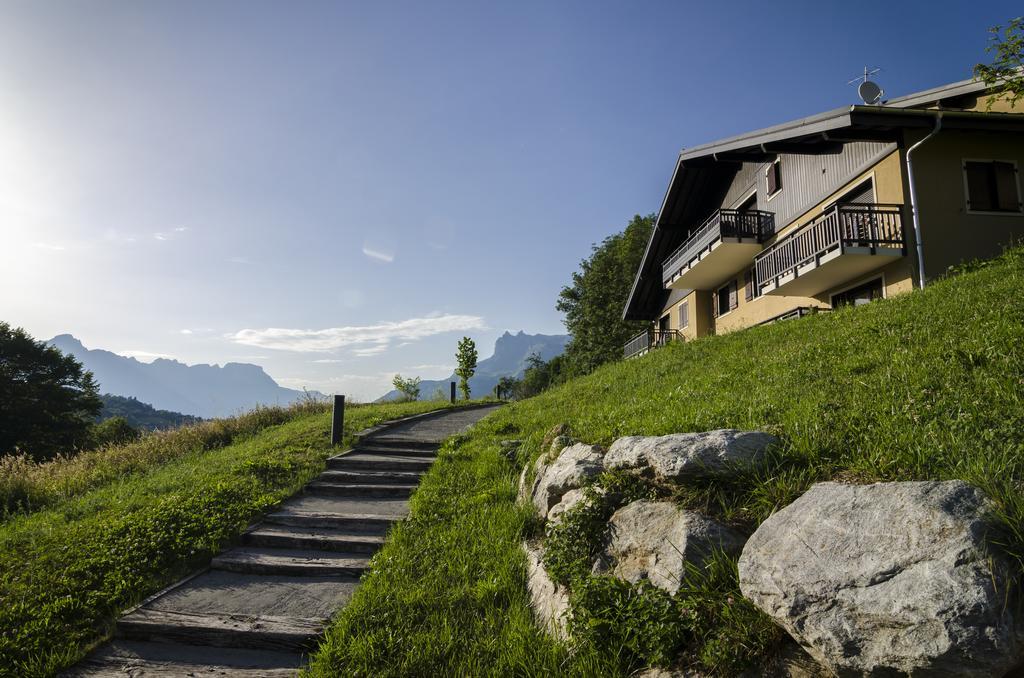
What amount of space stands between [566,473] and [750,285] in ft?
61.1

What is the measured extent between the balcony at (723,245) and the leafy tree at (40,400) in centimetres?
3494

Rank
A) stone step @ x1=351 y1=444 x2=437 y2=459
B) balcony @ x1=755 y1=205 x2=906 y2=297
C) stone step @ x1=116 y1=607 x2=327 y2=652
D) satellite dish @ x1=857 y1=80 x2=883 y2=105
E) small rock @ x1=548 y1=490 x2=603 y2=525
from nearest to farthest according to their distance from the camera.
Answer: stone step @ x1=116 y1=607 x2=327 y2=652 < small rock @ x1=548 y1=490 x2=603 y2=525 < stone step @ x1=351 y1=444 x2=437 y2=459 < balcony @ x1=755 y1=205 x2=906 y2=297 < satellite dish @ x1=857 y1=80 x2=883 y2=105

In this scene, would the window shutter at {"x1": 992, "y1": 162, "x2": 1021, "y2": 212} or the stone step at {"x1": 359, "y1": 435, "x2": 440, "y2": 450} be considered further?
the window shutter at {"x1": 992, "y1": 162, "x2": 1021, "y2": 212}

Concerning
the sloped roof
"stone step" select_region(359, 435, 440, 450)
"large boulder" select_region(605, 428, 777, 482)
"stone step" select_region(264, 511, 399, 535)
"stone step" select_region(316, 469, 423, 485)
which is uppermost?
the sloped roof

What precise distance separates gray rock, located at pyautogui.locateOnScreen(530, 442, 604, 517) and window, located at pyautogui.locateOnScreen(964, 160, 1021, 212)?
14688 mm

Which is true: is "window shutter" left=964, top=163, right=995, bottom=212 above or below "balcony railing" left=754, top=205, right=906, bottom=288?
above

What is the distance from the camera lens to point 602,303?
42.8m

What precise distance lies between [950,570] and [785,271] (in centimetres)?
1540

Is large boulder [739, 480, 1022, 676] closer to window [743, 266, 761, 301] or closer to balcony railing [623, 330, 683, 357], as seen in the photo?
window [743, 266, 761, 301]

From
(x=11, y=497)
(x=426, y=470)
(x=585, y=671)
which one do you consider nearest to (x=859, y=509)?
(x=585, y=671)

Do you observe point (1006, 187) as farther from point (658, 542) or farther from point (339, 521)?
point (339, 521)

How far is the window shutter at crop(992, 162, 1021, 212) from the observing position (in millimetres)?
13945

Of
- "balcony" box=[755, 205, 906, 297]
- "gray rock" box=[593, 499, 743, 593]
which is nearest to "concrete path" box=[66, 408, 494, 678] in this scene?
"gray rock" box=[593, 499, 743, 593]

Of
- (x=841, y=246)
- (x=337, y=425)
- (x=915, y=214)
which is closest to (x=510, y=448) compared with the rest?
(x=337, y=425)
